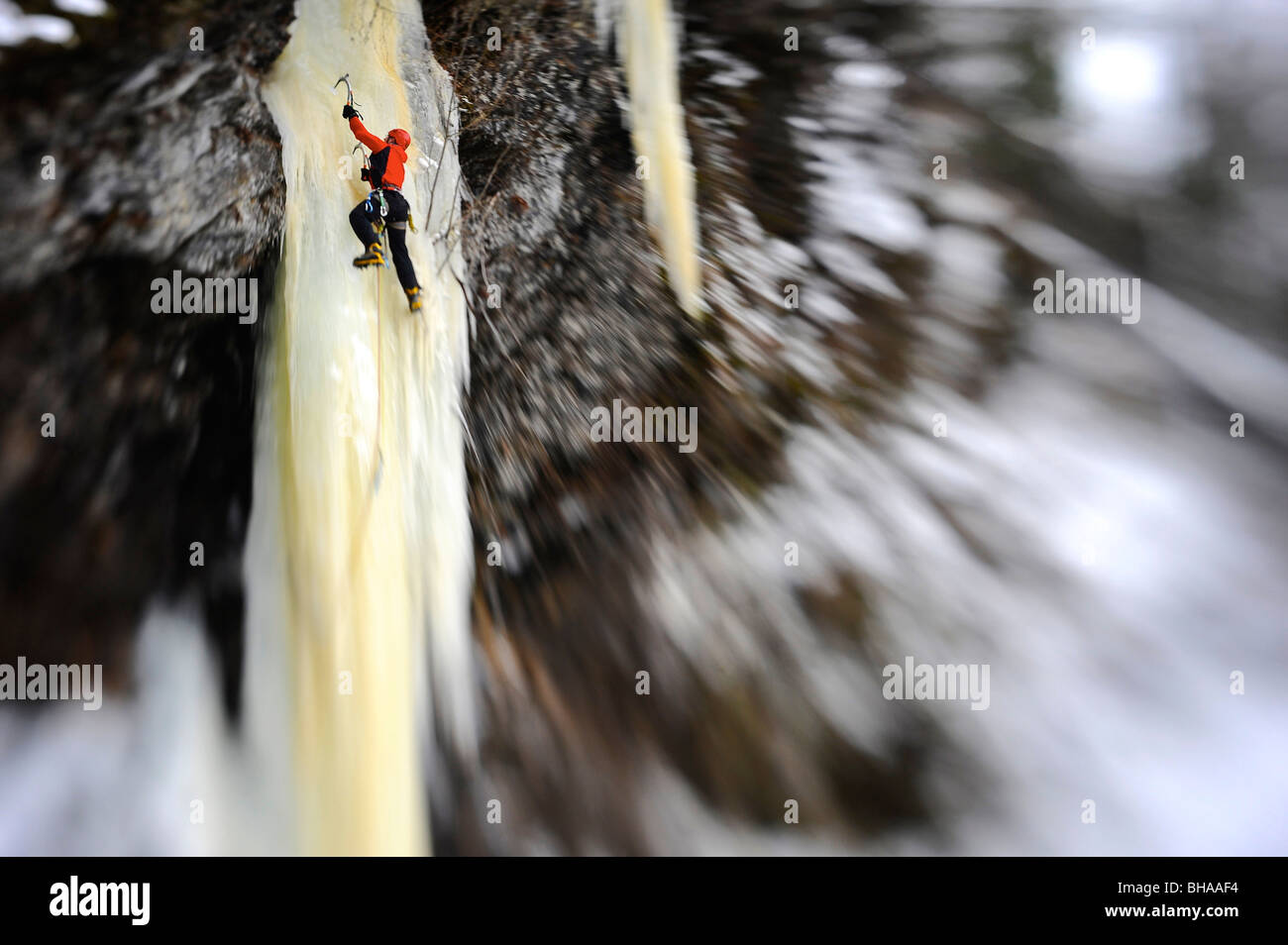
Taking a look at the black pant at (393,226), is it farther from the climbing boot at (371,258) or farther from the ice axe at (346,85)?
the ice axe at (346,85)

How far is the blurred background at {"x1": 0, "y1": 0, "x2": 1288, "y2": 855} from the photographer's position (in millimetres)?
815

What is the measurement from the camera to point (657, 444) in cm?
105

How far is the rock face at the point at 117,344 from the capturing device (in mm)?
801

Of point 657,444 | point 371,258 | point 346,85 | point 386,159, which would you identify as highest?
point 346,85

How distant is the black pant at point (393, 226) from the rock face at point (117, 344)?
0.18m

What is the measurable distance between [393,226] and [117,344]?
1.56 ft

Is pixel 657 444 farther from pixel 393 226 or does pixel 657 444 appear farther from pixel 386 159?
pixel 386 159

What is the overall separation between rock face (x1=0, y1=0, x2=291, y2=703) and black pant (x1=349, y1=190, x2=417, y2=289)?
0.18 m

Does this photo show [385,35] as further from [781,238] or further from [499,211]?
[781,238]

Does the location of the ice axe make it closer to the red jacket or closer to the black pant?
the red jacket

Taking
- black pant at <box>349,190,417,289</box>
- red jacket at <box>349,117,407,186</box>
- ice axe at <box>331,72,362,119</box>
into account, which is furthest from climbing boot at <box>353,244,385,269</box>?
ice axe at <box>331,72,362,119</box>

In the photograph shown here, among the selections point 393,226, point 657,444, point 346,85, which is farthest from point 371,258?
point 657,444

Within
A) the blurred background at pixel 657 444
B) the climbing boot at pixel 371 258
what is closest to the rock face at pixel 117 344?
the blurred background at pixel 657 444
